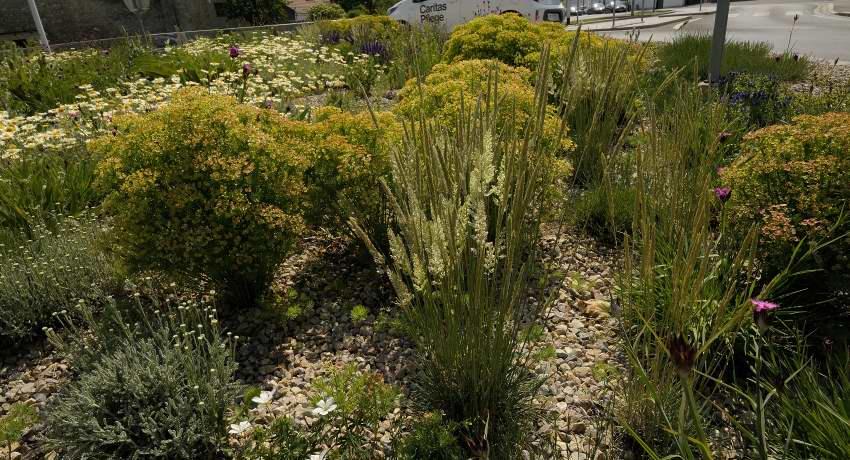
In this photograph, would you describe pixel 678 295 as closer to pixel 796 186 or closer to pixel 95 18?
pixel 796 186

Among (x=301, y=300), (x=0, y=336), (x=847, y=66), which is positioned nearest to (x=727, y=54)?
(x=847, y=66)

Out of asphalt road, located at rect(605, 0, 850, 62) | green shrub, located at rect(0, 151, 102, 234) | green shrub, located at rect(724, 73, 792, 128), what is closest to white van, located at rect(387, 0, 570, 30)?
asphalt road, located at rect(605, 0, 850, 62)

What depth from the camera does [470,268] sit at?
69.7 inches

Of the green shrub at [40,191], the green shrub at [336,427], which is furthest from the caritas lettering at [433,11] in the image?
the green shrub at [336,427]

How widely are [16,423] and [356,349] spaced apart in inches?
51.8

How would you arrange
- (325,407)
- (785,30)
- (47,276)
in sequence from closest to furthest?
(325,407) → (47,276) → (785,30)

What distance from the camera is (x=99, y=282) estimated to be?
2900 mm

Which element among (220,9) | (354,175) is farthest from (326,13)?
(354,175)

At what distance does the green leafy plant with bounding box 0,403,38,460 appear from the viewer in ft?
6.06

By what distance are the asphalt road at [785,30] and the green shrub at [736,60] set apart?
3.03 feet

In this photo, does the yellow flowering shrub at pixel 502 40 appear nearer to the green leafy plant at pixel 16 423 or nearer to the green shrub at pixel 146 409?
the green shrub at pixel 146 409

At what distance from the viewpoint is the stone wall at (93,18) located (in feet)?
63.3

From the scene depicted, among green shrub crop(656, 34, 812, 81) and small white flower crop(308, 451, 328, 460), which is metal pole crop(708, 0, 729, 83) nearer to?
green shrub crop(656, 34, 812, 81)

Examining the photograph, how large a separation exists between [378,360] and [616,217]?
1.76 metres
